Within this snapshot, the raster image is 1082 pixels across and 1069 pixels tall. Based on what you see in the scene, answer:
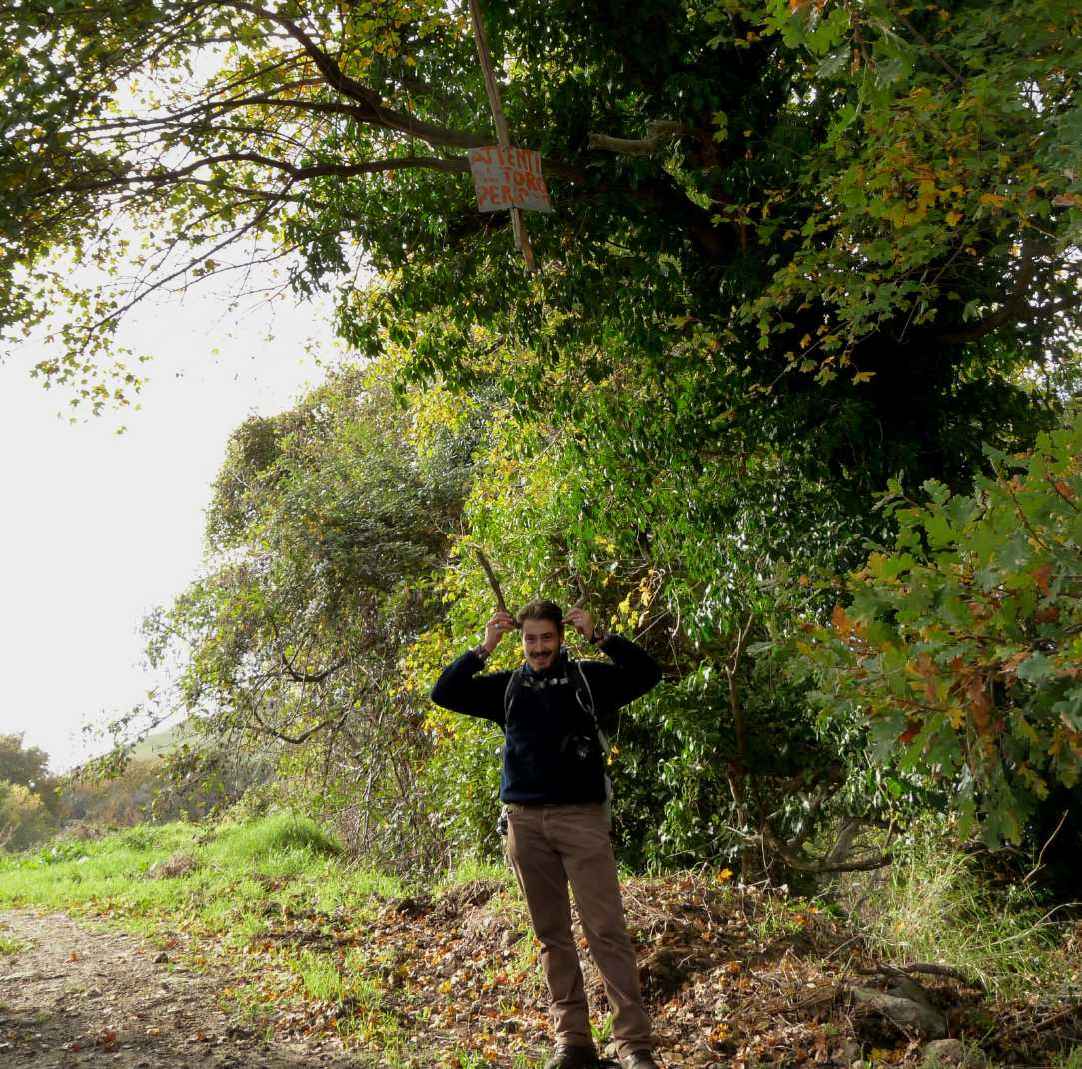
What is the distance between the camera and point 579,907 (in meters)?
4.51

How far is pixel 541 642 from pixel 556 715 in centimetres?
34

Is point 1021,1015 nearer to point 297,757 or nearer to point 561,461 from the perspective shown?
point 561,461

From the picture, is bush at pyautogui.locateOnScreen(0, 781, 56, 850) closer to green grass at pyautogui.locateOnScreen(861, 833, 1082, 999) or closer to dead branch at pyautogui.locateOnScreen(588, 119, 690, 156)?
green grass at pyautogui.locateOnScreen(861, 833, 1082, 999)

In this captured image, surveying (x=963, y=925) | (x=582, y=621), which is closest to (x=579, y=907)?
(x=582, y=621)

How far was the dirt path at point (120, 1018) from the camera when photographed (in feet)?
17.2

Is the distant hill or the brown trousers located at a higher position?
the distant hill

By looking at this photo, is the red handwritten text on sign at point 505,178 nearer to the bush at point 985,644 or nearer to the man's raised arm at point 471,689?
the man's raised arm at point 471,689

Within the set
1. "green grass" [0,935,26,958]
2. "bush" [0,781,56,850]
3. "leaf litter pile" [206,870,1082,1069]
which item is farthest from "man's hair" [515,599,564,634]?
"bush" [0,781,56,850]

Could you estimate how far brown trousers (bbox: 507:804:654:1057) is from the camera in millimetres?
4336

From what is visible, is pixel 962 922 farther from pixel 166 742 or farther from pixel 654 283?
pixel 166 742

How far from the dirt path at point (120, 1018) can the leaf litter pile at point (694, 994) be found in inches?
13.1

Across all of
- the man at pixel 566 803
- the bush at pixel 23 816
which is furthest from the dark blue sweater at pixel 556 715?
the bush at pixel 23 816

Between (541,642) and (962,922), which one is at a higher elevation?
(541,642)

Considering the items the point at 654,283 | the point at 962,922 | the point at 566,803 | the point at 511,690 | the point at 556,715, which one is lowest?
the point at 962,922
